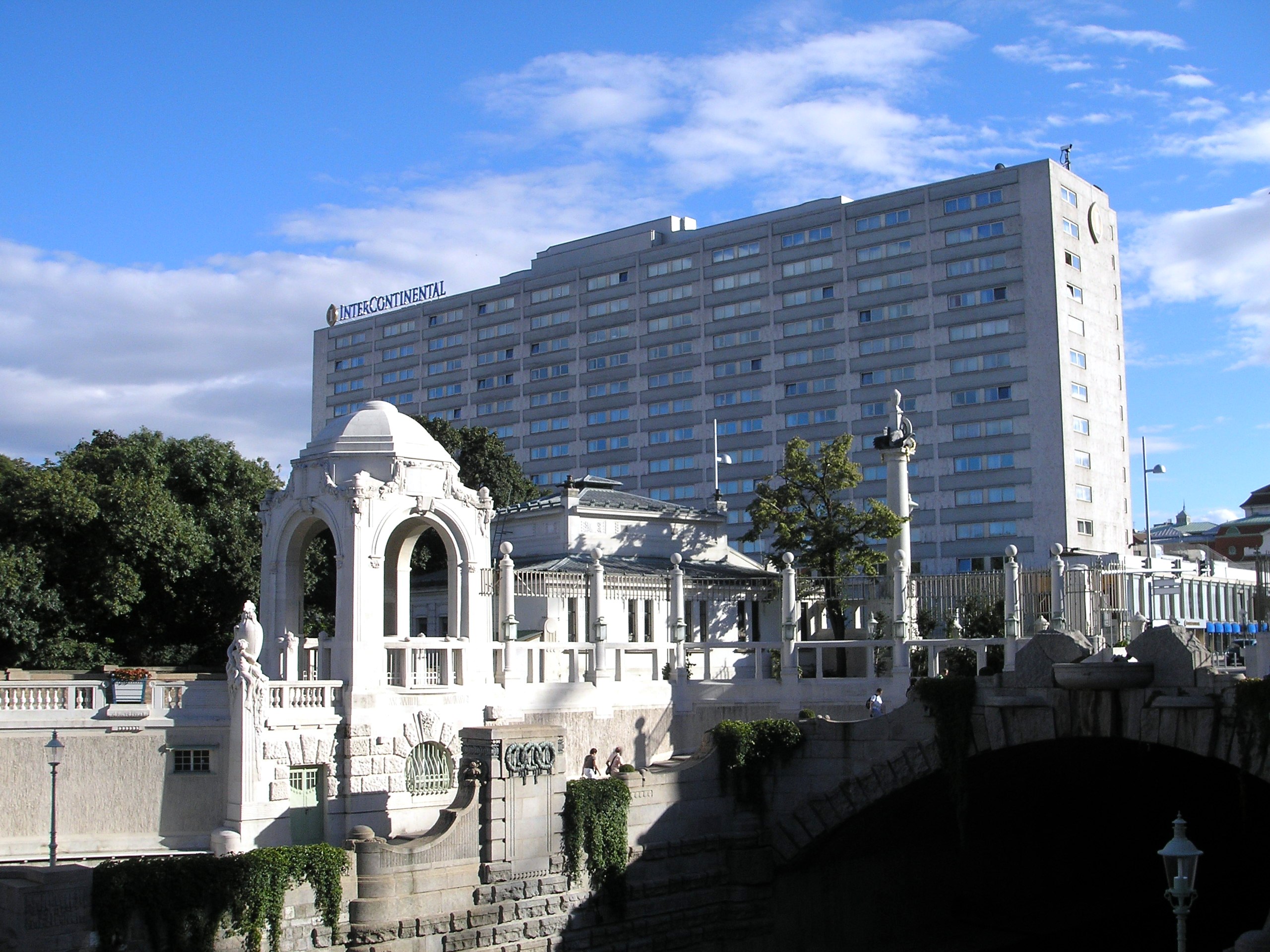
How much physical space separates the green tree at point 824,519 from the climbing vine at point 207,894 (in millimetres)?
17474

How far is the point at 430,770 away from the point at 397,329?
102 meters

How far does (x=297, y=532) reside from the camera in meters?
32.0

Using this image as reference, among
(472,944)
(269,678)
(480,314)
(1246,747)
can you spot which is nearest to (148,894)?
(472,944)

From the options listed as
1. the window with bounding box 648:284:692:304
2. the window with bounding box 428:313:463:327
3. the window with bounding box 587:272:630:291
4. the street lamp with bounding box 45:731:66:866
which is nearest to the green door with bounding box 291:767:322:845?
the street lamp with bounding box 45:731:66:866

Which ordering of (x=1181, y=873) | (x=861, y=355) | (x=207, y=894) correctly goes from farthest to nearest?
1. (x=861, y=355)
2. (x=207, y=894)
3. (x=1181, y=873)

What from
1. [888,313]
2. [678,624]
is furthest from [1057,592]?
[888,313]

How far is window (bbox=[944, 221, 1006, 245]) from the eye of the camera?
92750mm

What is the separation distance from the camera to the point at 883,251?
97.6 metres

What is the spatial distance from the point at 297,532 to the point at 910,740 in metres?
15.7

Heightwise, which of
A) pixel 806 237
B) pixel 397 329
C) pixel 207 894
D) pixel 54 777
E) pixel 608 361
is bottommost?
pixel 207 894

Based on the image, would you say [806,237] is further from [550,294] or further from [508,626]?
[508,626]

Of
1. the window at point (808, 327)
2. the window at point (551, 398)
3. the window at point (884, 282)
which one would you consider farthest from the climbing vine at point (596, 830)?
the window at point (551, 398)

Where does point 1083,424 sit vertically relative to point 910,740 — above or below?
above

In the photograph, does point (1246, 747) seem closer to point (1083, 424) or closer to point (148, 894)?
point (148, 894)
